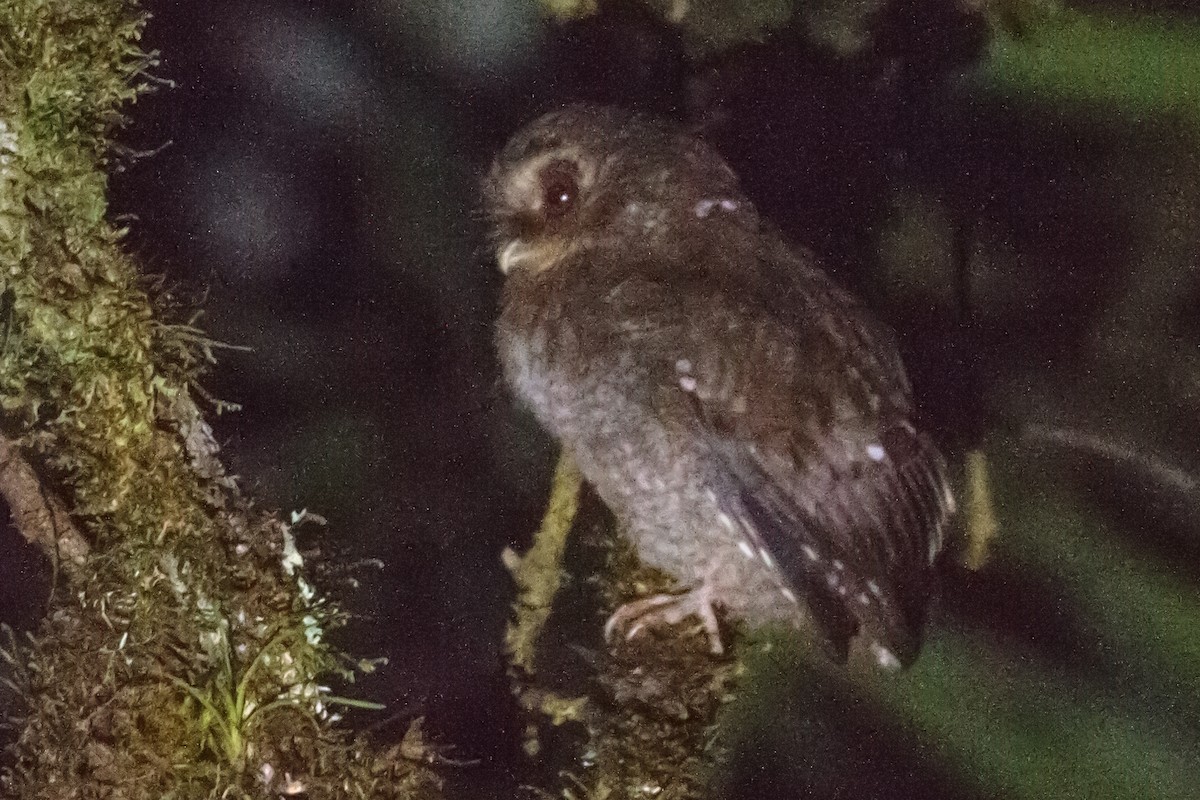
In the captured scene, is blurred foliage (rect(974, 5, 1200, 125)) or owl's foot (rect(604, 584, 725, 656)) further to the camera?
owl's foot (rect(604, 584, 725, 656))

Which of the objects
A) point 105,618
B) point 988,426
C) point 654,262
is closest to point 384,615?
point 105,618

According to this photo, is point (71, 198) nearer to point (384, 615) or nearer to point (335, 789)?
point (384, 615)

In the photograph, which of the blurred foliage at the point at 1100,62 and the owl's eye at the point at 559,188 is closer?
A: the blurred foliage at the point at 1100,62

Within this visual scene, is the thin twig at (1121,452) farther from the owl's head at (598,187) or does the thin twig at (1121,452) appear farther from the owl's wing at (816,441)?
the owl's head at (598,187)

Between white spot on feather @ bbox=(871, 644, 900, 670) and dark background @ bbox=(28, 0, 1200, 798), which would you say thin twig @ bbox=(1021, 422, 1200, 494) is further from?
white spot on feather @ bbox=(871, 644, 900, 670)

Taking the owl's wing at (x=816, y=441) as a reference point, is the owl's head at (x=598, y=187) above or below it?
above

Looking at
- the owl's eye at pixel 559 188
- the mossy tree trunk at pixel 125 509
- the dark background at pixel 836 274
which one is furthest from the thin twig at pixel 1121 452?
the mossy tree trunk at pixel 125 509

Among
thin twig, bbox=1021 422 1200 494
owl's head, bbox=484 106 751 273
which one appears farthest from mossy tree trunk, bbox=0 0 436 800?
thin twig, bbox=1021 422 1200 494
